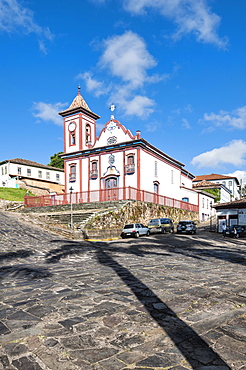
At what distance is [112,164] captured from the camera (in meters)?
33.9

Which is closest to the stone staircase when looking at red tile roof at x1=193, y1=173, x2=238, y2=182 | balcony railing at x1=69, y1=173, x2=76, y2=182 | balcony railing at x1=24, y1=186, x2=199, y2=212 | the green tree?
balcony railing at x1=24, y1=186, x2=199, y2=212

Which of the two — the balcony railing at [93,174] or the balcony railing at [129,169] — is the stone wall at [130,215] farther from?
the balcony railing at [93,174]

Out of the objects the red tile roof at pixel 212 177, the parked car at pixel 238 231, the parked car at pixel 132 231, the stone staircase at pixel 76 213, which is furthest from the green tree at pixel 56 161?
the parked car at pixel 238 231

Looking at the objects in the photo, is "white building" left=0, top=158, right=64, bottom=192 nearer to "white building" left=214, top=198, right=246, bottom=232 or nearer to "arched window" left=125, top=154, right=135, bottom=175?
"arched window" left=125, top=154, right=135, bottom=175

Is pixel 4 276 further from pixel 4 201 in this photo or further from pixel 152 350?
pixel 4 201

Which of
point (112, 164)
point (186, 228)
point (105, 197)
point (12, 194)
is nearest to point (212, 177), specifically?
point (112, 164)

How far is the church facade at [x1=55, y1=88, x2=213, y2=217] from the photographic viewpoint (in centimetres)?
3186

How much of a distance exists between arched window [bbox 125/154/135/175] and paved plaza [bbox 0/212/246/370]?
24.8 metres

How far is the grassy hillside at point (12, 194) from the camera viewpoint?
143ft

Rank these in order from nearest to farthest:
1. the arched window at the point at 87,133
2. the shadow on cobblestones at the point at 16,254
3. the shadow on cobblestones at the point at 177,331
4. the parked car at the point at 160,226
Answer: the shadow on cobblestones at the point at 177,331
the shadow on cobblestones at the point at 16,254
the parked car at the point at 160,226
the arched window at the point at 87,133

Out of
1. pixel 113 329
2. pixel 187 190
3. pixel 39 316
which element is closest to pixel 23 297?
pixel 39 316

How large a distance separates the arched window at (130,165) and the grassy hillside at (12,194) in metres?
20.3

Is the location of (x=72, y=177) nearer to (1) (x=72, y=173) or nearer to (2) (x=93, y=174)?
(1) (x=72, y=173)

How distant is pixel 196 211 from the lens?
1612 inches
